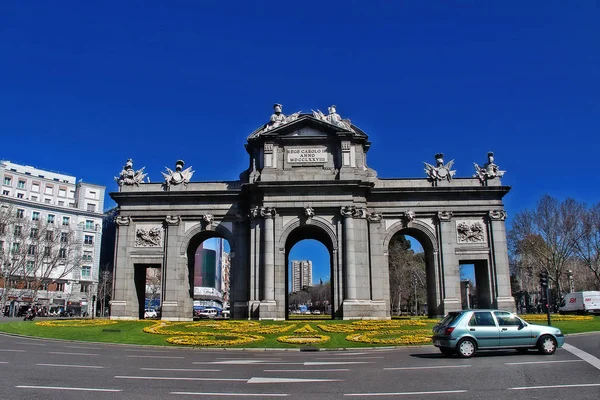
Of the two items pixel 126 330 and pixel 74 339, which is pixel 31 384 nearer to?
pixel 74 339

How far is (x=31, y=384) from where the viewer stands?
12.7m

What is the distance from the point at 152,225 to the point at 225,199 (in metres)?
7.28

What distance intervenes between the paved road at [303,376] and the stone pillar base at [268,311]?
19.7 meters

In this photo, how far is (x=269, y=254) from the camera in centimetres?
4275

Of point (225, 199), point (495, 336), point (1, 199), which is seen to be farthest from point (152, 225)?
point (1, 199)

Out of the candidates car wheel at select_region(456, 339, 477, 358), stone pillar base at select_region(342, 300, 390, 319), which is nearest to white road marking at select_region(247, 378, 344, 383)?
car wheel at select_region(456, 339, 477, 358)

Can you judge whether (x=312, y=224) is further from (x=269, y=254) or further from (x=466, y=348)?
(x=466, y=348)

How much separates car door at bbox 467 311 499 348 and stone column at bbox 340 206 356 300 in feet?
73.3

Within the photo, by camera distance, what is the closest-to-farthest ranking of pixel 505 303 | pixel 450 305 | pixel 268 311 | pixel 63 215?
1. pixel 268 311
2. pixel 450 305
3. pixel 505 303
4. pixel 63 215

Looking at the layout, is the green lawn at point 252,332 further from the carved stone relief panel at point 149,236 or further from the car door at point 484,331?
the carved stone relief panel at point 149,236

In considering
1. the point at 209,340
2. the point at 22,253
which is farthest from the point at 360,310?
the point at 22,253

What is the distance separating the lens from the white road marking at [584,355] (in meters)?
16.9

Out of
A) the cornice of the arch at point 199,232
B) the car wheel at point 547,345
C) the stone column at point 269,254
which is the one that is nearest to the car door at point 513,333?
the car wheel at point 547,345

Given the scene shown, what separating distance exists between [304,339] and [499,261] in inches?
978
